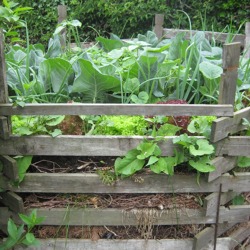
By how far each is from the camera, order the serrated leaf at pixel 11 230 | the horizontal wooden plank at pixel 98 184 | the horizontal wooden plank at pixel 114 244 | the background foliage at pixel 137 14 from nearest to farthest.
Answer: the serrated leaf at pixel 11 230 < the horizontal wooden plank at pixel 98 184 < the horizontal wooden plank at pixel 114 244 < the background foliage at pixel 137 14

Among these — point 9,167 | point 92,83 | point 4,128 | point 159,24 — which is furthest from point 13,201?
point 159,24

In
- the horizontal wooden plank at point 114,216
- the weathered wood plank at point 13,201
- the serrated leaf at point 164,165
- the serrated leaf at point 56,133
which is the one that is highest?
the serrated leaf at point 56,133

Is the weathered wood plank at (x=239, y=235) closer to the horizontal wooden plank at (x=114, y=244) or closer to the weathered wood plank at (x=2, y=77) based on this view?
the horizontal wooden plank at (x=114, y=244)

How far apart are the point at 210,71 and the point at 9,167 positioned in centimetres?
123

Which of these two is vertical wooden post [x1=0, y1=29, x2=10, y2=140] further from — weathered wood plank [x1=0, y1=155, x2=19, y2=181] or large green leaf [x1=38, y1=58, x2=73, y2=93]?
large green leaf [x1=38, y1=58, x2=73, y2=93]

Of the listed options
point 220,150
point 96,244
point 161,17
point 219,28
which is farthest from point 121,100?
point 219,28

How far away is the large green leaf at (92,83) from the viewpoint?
84.0 inches

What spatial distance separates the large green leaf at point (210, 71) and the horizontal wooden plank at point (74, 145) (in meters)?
0.48

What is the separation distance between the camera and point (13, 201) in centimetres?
213

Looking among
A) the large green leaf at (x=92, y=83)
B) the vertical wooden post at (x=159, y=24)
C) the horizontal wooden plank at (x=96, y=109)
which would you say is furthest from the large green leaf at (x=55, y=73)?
the vertical wooden post at (x=159, y=24)

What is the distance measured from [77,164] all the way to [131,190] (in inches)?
13.3

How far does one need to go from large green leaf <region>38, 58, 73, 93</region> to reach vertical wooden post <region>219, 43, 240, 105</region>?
2.81ft

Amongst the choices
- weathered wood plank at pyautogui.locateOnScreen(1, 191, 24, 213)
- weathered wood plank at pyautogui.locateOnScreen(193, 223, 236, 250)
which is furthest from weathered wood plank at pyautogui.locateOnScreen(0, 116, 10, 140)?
weathered wood plank at pyautogui.locateOnScreen(193, 223, 236, 250)

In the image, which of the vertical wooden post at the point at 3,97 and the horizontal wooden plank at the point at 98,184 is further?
the horizontal wooden plank at the point at 98,184
